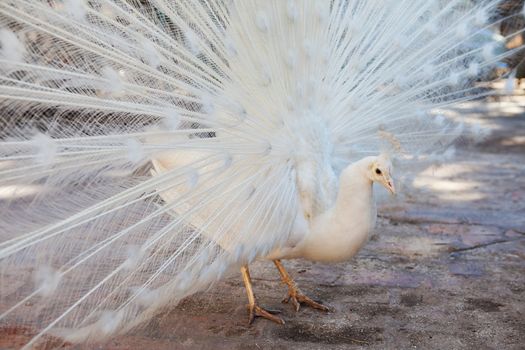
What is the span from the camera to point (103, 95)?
7.27 feet

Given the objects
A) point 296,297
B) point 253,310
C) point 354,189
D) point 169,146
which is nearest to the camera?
point 169,146

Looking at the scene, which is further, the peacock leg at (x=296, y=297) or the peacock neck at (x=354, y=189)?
the peacock leg at (x=296, y=297)

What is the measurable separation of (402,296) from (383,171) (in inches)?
36.6

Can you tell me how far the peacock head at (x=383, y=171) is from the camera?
2242mm

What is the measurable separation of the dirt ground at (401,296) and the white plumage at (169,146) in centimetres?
42

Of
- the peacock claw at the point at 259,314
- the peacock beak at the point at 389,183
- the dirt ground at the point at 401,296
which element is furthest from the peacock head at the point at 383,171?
the peacock claw at the point at 259,314

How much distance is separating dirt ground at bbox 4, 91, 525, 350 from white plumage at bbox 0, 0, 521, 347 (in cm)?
42

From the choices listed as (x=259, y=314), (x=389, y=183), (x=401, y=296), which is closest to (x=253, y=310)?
(x=259, y=314)

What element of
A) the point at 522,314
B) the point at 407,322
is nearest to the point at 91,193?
the point at 407,322

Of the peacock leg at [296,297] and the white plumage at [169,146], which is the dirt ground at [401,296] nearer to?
the peacock leg at [296,297]

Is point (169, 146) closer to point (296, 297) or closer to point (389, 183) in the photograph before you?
point (389, 183)

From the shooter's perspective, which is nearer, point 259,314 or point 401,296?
point 259,314

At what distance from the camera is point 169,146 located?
2158 mm

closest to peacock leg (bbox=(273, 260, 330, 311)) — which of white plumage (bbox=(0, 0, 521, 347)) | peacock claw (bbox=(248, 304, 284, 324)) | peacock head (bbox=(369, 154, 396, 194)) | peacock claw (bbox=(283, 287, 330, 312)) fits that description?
peacock claw (bbox=(283, 287, 330, 312))
